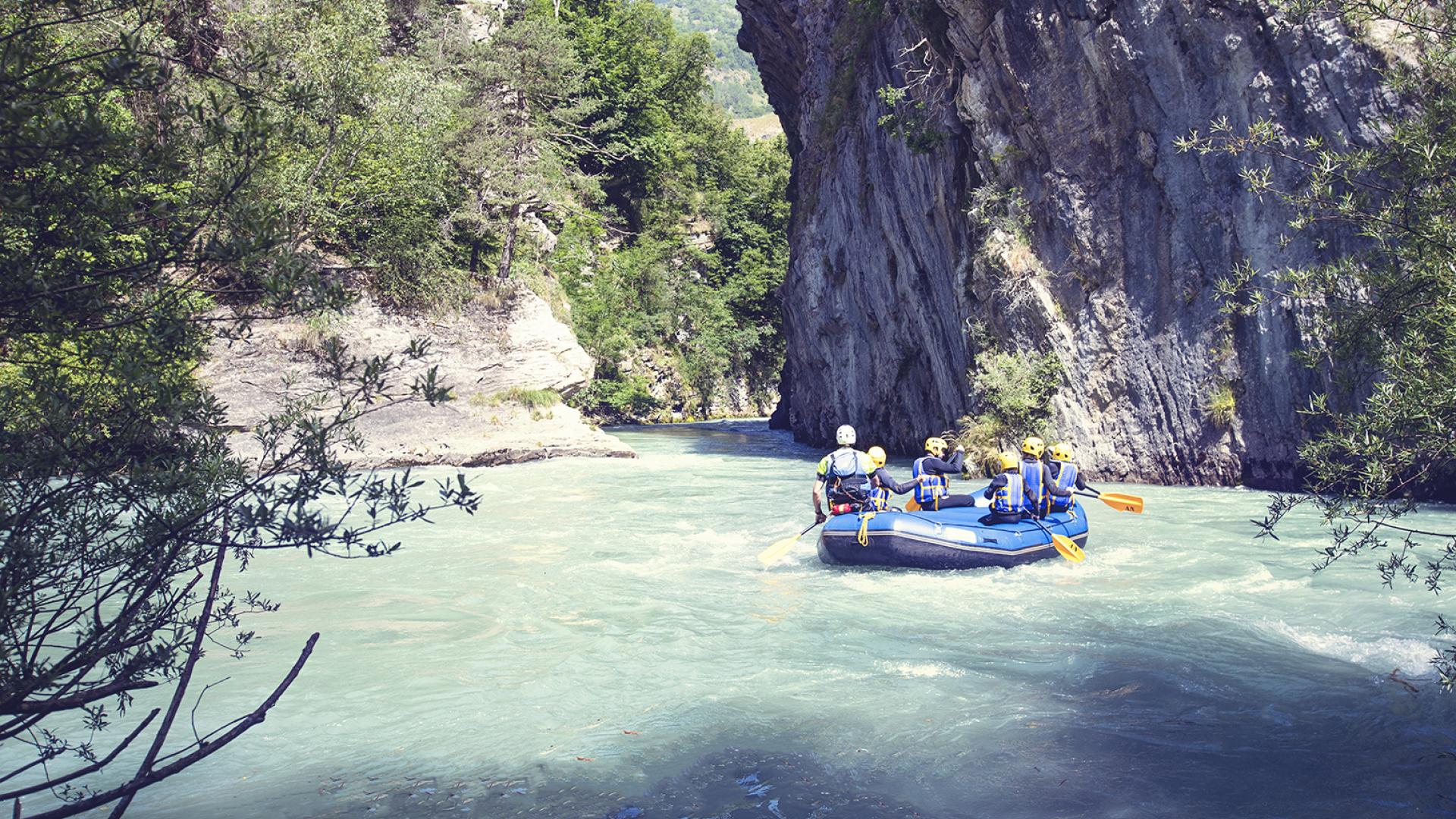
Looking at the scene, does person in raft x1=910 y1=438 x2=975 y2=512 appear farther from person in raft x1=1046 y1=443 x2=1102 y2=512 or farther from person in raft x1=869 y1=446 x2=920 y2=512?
person in raft x1=1046 y1=443 x2=1102 y2=512

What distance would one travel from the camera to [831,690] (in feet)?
21.6

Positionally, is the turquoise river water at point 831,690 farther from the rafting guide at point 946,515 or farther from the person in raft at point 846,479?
the person in raft at point 846,479

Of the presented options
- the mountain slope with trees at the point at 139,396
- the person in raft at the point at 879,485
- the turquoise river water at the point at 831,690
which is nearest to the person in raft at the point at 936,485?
the person in raft at the point at 879,485

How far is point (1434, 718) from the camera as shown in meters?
5.82

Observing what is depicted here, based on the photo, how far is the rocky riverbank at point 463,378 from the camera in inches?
764

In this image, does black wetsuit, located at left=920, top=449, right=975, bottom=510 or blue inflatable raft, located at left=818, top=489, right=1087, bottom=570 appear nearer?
blue inflatable raft, located at left=818, top=489, right=1087, bottom=570

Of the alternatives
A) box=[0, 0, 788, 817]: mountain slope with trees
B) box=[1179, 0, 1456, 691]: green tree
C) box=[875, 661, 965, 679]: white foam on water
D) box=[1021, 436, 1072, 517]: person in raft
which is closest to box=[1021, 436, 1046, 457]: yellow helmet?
box=[1021, 436, 1072, 517]: person in raft

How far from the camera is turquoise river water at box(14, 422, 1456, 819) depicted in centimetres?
499

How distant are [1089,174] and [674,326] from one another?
23.4 meters

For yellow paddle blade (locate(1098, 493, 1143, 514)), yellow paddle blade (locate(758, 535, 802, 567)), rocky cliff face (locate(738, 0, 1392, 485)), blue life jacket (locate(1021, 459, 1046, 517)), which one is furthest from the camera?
rocky cliff face (locate(738, 0, 1392, 485))

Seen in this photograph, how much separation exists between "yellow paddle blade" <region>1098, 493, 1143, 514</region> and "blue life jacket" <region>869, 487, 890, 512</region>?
2575mm

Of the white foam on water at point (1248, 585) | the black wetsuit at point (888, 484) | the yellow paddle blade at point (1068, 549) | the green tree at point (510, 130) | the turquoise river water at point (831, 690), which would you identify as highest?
the green tree at point (510, 130)

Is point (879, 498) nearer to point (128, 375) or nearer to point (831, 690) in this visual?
point (831, 690)

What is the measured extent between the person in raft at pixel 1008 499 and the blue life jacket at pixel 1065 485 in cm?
54
